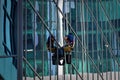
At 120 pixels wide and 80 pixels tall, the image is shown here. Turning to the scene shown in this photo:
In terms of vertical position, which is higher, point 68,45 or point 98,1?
point 98,1

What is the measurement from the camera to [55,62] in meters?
3.67

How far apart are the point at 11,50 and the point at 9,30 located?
32 centimetres

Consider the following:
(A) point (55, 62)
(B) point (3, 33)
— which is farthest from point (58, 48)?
(B) point (3, 33)

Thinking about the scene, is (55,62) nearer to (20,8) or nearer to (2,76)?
(2,76)

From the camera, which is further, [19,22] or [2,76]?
[2,76]

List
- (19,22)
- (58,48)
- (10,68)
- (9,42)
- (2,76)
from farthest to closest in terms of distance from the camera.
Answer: (9,42) < (10,68) < (2,76) < (58,48) < (19,22)

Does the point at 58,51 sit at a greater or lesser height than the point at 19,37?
lesser

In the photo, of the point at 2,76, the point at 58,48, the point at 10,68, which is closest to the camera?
the point at 58,48

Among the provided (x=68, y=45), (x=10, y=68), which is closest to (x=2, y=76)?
(x=10, y=68)

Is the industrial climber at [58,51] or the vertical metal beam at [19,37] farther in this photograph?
the industrial climber at [58,51]

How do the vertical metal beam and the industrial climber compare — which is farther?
the industrial climber

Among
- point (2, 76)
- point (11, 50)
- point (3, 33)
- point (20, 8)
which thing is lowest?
point (2, 76)

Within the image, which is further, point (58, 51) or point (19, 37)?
point (58, 51)

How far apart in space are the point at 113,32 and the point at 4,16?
174 cm
